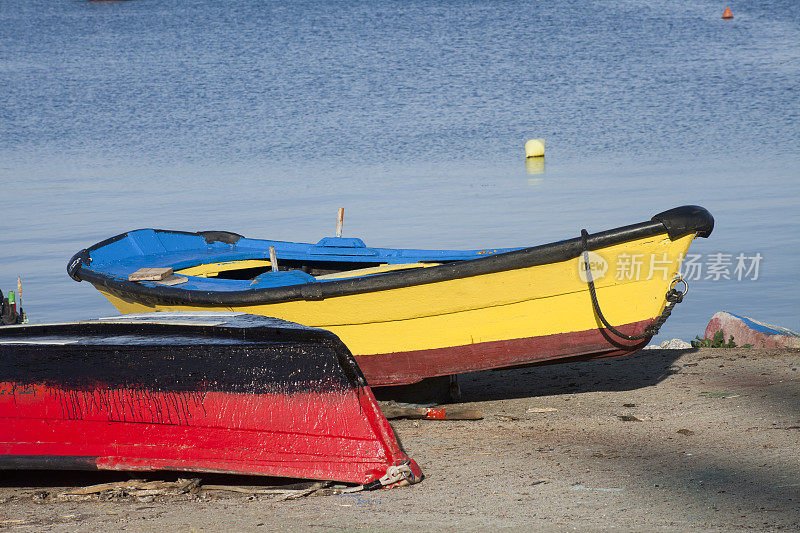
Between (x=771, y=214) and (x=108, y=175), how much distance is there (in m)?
13.9

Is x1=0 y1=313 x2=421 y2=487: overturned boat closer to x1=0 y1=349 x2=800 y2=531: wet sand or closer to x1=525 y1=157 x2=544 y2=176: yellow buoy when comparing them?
x1=0 y1=349 x2=800 y2=531: wet sand

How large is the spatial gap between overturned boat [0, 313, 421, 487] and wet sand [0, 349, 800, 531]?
216 mm

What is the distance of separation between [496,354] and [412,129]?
20788 mm

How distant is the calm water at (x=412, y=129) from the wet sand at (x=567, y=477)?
3.28 m

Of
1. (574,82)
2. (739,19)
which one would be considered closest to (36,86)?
(574,82)

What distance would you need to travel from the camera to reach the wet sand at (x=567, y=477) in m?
4.64

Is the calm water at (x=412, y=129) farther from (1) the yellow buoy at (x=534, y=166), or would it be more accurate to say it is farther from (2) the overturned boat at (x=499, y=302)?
(2) the overturned boat at (x=499, y=302)

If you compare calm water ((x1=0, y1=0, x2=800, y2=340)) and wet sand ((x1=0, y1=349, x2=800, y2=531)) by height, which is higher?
calm water ((x1=0, y1=0, x2=800, y2=340))

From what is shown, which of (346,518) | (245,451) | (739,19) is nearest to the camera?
(346,518)

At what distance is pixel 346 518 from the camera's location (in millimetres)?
4734

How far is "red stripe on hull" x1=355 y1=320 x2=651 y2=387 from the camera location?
6762 millimetres

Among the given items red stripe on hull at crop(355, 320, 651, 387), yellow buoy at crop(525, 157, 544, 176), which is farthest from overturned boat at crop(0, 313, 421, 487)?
yellow buoy at crop(525, 157, 544, 176)

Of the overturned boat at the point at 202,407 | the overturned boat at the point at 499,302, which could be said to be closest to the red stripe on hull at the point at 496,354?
the overturned boat at the point at 499,302

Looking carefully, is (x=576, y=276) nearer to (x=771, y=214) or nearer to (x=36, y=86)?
(x=771, y=214)
